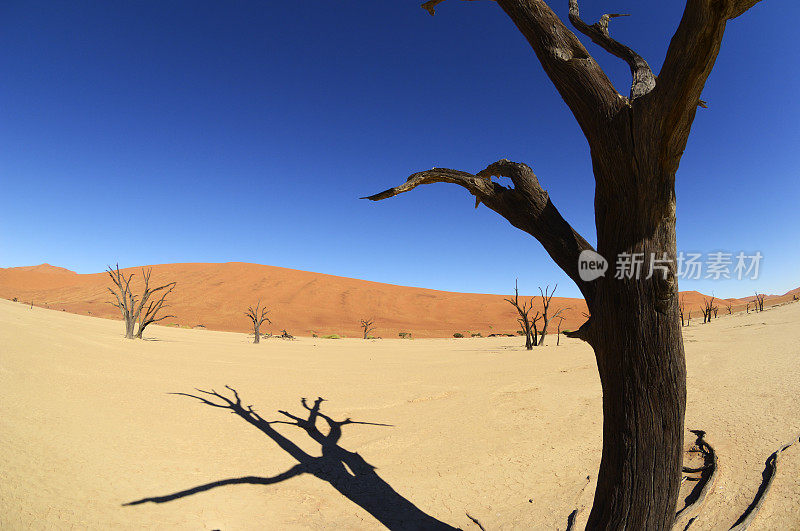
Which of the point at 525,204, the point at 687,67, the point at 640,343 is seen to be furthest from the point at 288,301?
the point at 687,67

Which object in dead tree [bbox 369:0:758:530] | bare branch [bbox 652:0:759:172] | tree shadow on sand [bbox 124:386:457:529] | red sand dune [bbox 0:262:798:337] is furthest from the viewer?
red sand dune [bbox 0:262:798:337]

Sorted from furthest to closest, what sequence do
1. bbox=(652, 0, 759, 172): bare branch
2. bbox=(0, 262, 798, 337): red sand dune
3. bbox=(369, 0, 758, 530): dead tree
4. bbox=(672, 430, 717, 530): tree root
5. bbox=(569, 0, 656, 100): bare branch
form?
1. bbox=(0, 262, 798, 337): red sand dune
2. bbox=(672, 430, 717, 530): tree root
3. bbox=(569, 0, 656, 100): bare branch
4. bbox=(369, 0, 758, 530): dead tree
5. bbox=(652, 0, 759, 172): bare branch

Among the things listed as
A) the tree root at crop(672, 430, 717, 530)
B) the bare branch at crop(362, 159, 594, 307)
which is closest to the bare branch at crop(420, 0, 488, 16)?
the bare branch at crop(362, 159, 594, 307)

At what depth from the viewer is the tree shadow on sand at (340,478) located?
11.1 feet

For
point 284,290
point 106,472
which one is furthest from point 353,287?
point 106,472

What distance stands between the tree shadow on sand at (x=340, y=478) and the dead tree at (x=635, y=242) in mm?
1931

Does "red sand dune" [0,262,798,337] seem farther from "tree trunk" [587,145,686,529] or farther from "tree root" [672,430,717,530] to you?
"tree trunk" [587,145,686,529]

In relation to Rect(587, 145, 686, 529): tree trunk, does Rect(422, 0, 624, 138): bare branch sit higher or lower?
higher

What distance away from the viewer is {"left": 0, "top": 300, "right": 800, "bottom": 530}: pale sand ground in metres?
3.15

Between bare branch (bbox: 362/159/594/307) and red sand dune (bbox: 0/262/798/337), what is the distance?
119 feet

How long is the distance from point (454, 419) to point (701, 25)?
19.4 ft

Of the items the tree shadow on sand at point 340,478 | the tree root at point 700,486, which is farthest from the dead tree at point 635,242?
the tree shadow on sand at point 340,478

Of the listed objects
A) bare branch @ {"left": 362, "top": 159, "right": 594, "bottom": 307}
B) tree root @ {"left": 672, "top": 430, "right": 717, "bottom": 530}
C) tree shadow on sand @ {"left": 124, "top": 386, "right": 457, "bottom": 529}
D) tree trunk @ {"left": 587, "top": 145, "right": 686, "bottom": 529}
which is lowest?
tree shadow on sand @ {"left": 124, "top": 386, "right": 457, "bottom": 529}

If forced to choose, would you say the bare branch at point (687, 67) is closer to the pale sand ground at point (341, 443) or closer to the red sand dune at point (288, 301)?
the pale sand ground at point (341, 443)
